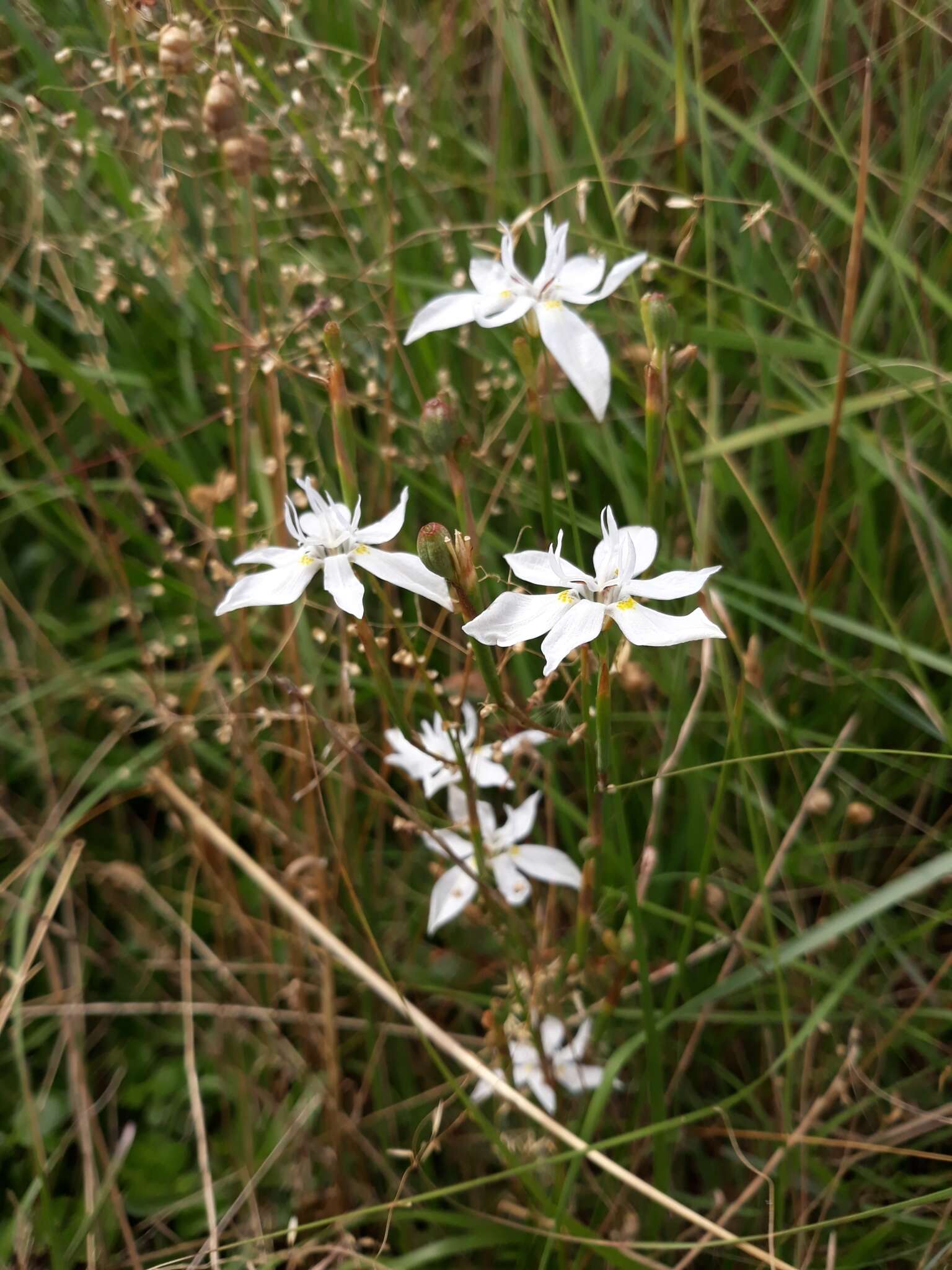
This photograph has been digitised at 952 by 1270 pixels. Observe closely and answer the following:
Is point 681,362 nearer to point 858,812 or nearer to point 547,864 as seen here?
point 547,864

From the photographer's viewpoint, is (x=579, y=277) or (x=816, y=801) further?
(x=816, y=801)

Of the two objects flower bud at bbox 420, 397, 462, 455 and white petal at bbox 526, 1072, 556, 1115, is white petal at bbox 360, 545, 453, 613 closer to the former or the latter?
flower bud at bbox 420, 397, 462, 455

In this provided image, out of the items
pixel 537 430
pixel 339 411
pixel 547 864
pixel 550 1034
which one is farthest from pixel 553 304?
pixel 550 1034

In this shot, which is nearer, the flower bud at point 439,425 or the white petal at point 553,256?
the flower bud at point 439,425

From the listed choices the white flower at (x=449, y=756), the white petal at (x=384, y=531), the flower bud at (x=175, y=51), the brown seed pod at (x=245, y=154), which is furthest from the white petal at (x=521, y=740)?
the flower bud at (x=175, y=51)

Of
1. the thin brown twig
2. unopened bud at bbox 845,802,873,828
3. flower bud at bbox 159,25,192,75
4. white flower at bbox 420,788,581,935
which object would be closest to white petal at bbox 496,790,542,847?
white flower at bbox 420,788,581,935

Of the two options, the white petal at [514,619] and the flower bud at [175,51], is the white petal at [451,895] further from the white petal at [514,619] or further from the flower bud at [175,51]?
the flower bud at [175,51]

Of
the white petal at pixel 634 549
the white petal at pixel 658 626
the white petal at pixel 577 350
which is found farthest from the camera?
the white petal at pixel 577 350
